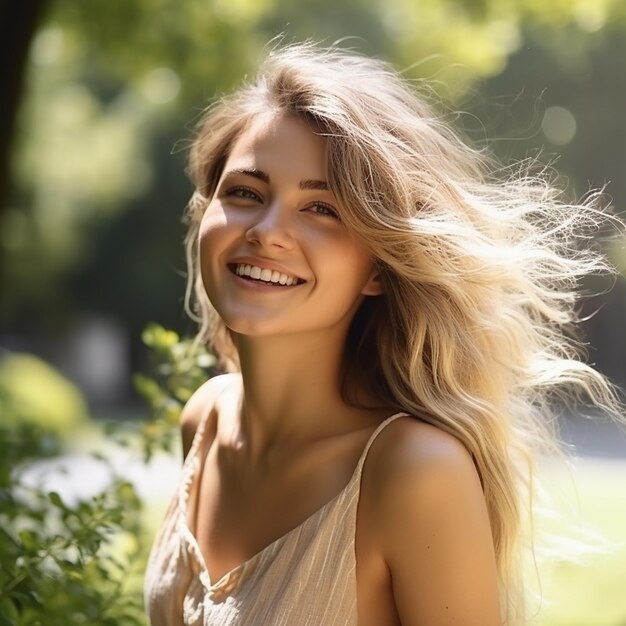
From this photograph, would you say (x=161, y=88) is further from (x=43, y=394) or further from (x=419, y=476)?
(x=419, y=476)

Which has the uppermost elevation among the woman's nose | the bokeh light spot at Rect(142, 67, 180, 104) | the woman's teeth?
the bokeh light spot at Rect(142, 67, 180, 104)

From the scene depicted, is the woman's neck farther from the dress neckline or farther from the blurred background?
the blurred background

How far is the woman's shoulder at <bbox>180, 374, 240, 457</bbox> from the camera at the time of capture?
2.38 m

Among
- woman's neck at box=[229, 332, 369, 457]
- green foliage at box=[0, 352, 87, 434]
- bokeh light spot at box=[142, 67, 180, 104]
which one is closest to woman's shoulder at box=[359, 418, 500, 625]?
woman's neck at box=[229, 332, 369, 457]

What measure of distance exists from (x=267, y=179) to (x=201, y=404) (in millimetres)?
683

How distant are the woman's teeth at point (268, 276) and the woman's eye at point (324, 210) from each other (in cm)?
12

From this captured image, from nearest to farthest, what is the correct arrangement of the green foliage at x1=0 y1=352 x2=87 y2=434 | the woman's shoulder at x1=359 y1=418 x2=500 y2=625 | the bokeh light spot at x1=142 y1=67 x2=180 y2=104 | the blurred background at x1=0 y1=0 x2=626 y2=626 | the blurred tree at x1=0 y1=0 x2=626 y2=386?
the woman's shoulder at x1=359 y1=418 x2=500 y2=625 → the blurred background at x1=0 y1=0 x2=626 y2=626 → the blurred tree at x1=0 y1=0 x2=626 y2=386 → the green foliage at x1=0 y1=352 x2=87 y2=434 → the bokeh light spot at x1=142 y1=67 x2=180 y2=104

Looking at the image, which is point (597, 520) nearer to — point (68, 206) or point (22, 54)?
point (22, 54)

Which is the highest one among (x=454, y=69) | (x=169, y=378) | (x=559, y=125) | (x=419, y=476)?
(x=454, y=69)

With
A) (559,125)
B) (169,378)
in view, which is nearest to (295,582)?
(169,378)

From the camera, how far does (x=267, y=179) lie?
1922mm

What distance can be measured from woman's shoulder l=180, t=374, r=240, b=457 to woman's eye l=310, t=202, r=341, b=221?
56cm

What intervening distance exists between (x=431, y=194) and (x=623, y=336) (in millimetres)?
5953

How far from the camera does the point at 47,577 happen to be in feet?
6.11
